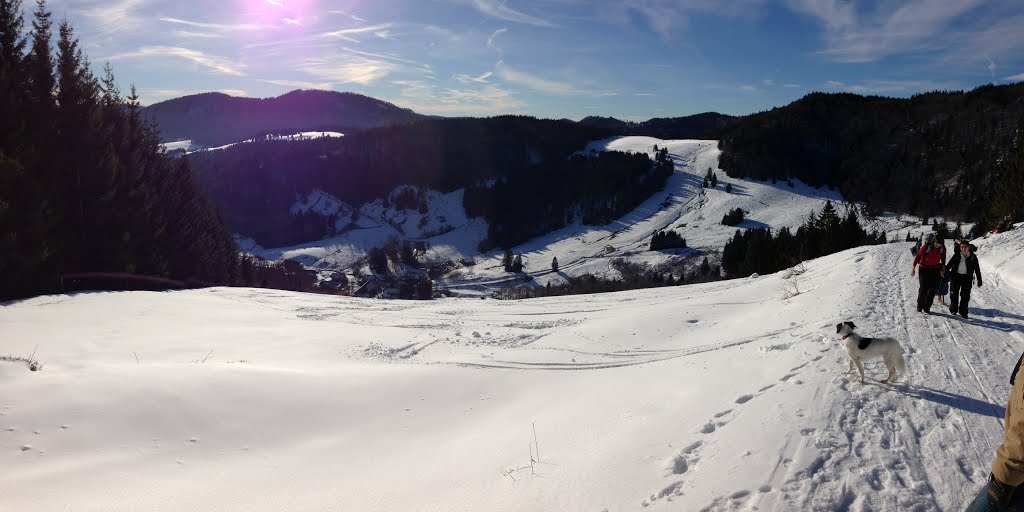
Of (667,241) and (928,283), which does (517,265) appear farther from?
(928,283)

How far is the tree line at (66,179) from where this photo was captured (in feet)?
57.8

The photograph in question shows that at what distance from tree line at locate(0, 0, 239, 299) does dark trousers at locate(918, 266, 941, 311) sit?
26895mm

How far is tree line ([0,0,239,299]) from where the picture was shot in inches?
694

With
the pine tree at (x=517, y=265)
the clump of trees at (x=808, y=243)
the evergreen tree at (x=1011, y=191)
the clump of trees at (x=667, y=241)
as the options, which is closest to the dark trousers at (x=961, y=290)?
the clump of trees at (x=808, y=243)

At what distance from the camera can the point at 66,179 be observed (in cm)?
2119

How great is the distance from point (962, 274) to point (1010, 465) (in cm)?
1017

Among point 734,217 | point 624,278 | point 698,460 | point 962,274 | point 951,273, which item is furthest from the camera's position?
point 734,217

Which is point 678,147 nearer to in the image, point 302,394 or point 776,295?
point 776,295

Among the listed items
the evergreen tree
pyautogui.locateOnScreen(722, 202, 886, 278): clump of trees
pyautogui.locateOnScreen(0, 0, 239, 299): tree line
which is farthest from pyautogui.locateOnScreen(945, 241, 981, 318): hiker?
the evergreen tree

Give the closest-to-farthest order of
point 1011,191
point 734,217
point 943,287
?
point 943,287, point 1011,191, point 734,217

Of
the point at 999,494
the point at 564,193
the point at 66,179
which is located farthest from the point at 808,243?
the point at 564,193

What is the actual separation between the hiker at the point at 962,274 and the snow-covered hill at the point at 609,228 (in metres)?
→ 80.9

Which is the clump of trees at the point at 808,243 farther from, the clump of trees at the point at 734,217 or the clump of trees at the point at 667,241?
the clump of trees at the point at 734,217

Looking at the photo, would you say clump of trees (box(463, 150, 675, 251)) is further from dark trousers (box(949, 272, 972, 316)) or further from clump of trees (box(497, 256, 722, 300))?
dark trousers (box(949, 272, 972, 316))
